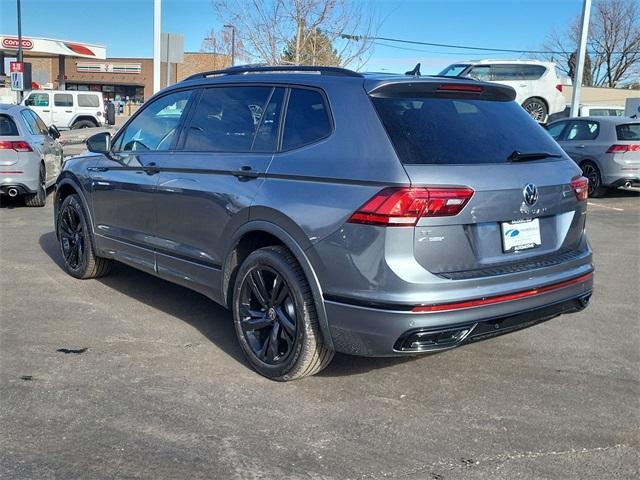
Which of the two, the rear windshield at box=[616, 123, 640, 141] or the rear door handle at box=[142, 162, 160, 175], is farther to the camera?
the rear windshield at box=[616, 123, 640, 141]

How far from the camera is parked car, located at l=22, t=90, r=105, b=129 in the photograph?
29.8m

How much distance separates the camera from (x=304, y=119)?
3832 mm

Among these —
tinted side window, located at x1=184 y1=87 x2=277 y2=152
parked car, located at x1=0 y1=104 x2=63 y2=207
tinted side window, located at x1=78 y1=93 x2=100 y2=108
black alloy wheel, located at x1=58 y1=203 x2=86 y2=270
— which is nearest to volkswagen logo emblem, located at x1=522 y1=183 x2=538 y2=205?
tinted side window, located at x1=184 y1=87 x2=277 y2=152

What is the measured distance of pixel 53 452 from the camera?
3.05m

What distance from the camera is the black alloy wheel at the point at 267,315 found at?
3771 mm

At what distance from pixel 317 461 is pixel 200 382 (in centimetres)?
113

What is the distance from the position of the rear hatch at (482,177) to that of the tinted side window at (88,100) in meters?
29.6

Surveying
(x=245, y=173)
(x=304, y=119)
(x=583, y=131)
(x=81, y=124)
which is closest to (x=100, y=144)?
(x=245, y=173)

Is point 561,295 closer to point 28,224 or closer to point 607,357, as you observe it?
point 607,357

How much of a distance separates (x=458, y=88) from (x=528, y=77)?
1690 centimetres

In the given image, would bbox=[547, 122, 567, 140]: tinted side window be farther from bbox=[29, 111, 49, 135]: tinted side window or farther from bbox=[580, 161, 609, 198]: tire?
bbox=[29, 111, 49, 135]: tinted side window

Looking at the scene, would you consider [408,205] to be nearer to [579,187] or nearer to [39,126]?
[579,187]

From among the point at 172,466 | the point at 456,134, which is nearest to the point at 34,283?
the point at 172,466

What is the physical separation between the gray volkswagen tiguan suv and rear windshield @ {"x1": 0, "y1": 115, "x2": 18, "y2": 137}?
Answer: 601cm
